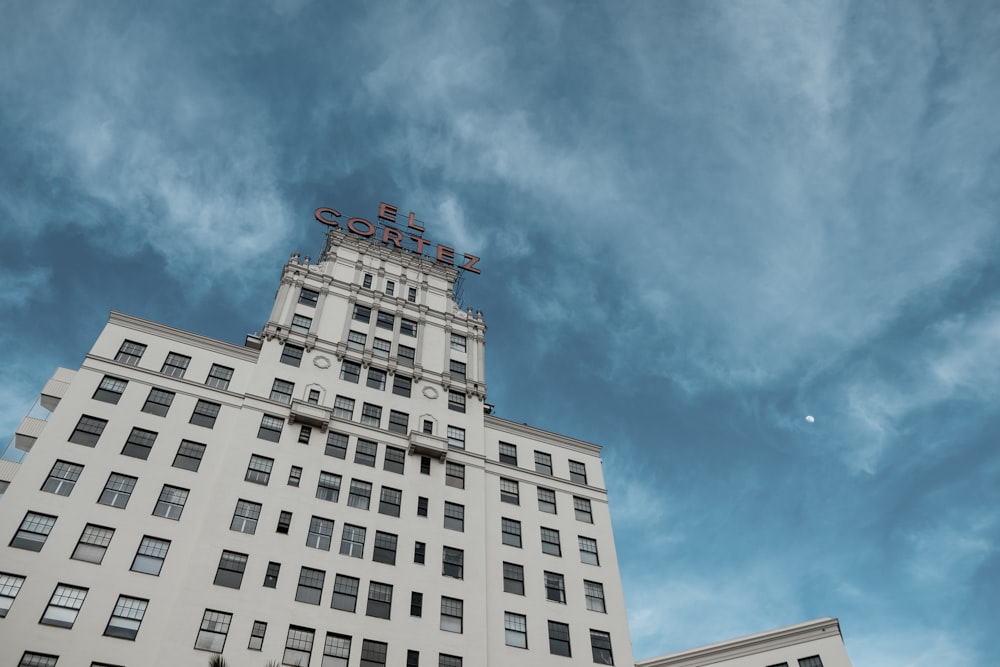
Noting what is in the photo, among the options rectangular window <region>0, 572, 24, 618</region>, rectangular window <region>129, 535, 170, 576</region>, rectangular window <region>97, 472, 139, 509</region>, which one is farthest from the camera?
rectangular window <region>97, 472, 139, 509</region>

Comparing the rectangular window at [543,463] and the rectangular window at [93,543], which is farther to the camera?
the rectangular window at [543,463]

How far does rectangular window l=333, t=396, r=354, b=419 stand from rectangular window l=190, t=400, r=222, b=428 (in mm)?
8767

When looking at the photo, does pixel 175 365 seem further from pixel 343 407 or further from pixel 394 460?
pixel 394 460

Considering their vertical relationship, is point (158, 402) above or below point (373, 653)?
above

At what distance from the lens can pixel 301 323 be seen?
209ft

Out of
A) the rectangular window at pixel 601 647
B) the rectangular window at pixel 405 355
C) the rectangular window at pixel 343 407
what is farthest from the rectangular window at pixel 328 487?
the rectangular window at pixel 601 647

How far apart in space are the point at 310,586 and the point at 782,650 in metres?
33.2

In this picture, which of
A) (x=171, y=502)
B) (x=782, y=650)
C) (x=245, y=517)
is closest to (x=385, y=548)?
(x=245, y=517)

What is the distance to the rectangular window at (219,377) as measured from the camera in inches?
2205

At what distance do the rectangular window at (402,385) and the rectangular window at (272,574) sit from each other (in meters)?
19.1

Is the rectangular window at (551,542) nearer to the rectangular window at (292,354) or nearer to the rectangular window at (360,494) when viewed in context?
the rectangular window at (360,494)

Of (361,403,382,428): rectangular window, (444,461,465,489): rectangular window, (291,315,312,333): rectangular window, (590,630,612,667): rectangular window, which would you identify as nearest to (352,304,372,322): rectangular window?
(291,315,312,333): rectangular window

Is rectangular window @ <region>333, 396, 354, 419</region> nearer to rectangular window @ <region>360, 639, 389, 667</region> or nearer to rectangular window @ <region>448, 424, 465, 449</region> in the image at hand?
rectangular window @ <region>448, 424, 465, 449</region>

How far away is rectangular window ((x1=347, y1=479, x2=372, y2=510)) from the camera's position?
52375mm
